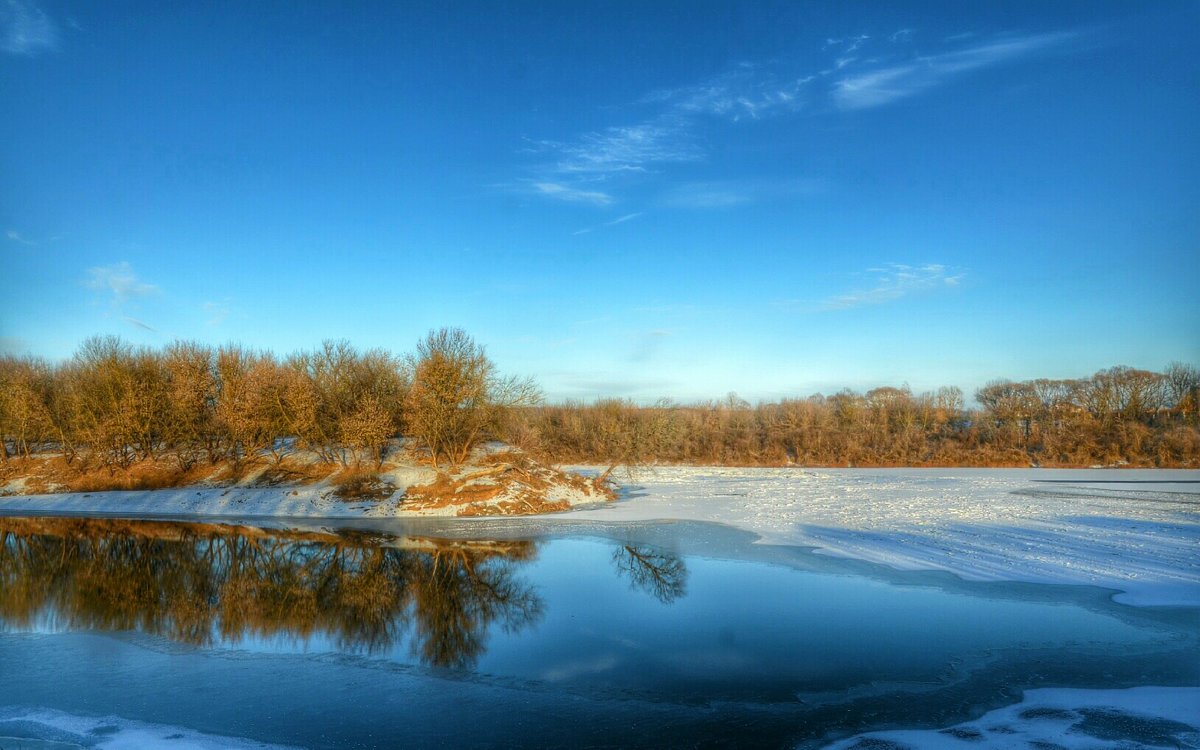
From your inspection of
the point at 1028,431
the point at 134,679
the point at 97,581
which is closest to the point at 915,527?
the point at 134,679

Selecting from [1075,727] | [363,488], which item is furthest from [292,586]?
[363,488]

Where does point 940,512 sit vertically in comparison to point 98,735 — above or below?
above

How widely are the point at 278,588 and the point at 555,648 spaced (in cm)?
768

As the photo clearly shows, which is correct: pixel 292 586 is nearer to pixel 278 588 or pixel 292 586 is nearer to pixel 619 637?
pixel 278 588

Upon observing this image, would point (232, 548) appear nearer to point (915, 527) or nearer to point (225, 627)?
point (225, 627)

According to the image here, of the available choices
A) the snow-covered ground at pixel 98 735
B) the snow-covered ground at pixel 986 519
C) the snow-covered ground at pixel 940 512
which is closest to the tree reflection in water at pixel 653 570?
the snow-covered ground at pixel 940 512

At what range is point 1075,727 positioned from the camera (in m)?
7.28

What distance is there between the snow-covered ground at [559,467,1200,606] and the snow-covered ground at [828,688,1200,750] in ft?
17.9

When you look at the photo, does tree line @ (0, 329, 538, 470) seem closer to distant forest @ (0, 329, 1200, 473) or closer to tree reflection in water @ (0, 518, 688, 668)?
distant forest @ (0, 329, 1200, 473)

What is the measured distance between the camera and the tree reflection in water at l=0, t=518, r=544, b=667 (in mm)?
11391

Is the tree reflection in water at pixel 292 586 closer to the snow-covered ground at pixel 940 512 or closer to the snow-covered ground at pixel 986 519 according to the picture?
the snow-covered ground at pixel 940 512

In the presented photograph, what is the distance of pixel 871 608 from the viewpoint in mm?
12164

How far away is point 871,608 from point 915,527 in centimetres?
987

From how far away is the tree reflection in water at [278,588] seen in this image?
448 inches
